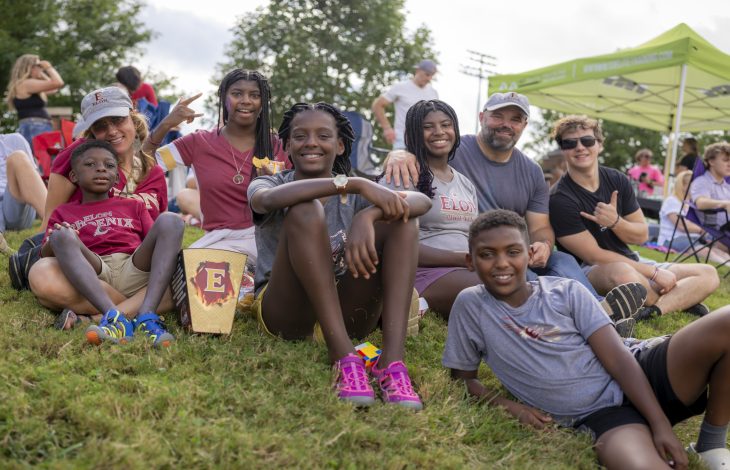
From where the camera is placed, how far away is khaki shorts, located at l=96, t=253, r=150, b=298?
144 inches

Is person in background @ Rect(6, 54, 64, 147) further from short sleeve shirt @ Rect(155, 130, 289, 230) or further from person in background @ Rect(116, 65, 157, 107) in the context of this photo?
short sleeve shirt @ Rect(155, 130, 289, 230)

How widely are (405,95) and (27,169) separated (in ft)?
18.8

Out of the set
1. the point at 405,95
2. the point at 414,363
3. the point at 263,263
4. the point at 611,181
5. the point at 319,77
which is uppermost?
the point at 319,77

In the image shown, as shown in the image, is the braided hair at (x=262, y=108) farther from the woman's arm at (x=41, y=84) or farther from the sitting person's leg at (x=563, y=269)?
the woman's arm at (x=41, y=84)

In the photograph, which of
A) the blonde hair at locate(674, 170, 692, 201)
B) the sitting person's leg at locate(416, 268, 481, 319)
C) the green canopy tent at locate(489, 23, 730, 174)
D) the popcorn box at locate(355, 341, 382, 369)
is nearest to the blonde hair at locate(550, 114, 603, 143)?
the sitting person's leg at locate(416, 268, 481, 319)

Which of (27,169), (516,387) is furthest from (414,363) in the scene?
(27,169)

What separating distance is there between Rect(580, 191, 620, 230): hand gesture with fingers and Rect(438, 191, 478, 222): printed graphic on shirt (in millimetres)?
1043

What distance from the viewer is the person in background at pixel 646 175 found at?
14062 millimetres

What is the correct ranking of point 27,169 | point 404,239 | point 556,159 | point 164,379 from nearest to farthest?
1. point 164,379
2. point 404,239
3. point 27,169
4. point 556,159

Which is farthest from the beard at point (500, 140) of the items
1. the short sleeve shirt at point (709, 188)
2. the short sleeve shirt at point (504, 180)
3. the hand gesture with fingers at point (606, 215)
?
the short sleeve shirt at point (709, 188)

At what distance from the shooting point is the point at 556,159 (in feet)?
37.1

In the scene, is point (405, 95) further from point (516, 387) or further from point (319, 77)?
point (319, 77)

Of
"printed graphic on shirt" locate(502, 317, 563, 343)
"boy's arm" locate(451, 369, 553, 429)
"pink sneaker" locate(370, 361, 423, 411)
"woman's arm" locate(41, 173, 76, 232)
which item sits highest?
"woman's arm" locate(41, 173, 76, 232)

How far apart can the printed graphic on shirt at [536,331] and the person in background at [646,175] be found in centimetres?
A: 1208
